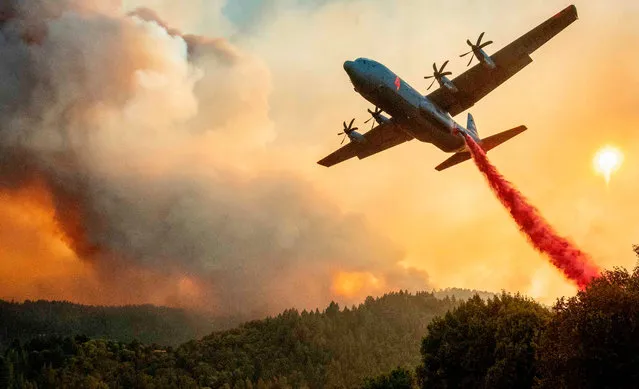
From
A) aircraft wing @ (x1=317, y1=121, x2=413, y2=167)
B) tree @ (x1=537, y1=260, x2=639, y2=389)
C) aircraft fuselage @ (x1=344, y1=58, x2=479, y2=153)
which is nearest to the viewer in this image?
tree @ (x1=537, y1=260, x2=639, y2=389)

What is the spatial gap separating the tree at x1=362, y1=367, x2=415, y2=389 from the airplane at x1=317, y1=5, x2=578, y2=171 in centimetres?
2447

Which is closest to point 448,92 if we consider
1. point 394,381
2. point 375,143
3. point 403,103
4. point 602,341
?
point 403,103

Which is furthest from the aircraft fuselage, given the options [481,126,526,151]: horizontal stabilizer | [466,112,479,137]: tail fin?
[466,112,479,137]: tail fin

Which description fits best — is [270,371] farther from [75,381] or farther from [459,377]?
[459,377]

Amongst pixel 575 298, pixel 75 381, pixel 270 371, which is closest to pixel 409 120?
pixel 575 298

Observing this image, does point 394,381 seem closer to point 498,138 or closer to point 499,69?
point 498,138

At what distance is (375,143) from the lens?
54.7 meters

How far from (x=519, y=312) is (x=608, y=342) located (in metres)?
11.8

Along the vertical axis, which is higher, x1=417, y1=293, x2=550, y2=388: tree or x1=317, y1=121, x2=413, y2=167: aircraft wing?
x1=317, y1=121, x2=413, y2=167: aircraft wing

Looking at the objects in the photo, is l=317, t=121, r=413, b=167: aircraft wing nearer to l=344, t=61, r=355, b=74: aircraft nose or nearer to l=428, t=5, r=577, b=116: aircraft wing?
l=428, t=5, r=577, b=116: aircraft wing

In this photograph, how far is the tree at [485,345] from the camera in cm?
4147

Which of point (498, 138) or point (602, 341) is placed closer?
point (602, 341)

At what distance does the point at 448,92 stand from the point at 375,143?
9221 mm

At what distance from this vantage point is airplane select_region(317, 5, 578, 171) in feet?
140
